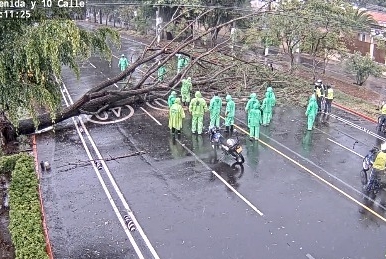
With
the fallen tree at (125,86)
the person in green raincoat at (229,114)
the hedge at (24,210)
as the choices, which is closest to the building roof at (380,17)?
the fallen tree at (125,86)

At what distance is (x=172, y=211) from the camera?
11.2 m

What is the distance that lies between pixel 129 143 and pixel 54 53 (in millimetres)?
5324

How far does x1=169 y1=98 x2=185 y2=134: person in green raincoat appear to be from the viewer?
1564 centimetres

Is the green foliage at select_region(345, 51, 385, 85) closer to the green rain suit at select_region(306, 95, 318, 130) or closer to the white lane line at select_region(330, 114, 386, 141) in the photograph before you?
the white lane line at select_region(330, 114, 386, 141)

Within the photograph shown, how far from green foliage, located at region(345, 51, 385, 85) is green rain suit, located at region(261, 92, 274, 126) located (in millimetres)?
10027

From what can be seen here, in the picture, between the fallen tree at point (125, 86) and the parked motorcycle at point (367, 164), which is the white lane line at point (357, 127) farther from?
the fallen tree at point (125, 86)

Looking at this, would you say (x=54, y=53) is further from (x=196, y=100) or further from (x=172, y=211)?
(x=196, y=100)

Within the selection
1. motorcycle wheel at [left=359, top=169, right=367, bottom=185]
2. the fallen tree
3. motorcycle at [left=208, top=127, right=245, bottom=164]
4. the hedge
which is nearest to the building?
the fallen tree

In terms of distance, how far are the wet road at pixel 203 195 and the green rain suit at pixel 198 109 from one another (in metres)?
0.46

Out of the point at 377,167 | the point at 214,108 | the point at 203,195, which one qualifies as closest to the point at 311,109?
the point at 214,108

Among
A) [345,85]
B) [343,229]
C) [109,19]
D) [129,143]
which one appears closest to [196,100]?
[129,143]

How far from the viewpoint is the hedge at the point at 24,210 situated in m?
8.67

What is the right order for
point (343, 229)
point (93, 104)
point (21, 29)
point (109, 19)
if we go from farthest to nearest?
point (109, 19) → point (93, 104) → point (21, 29) → point (343, 229)

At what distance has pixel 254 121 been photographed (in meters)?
15.5
